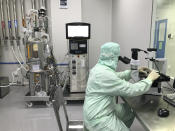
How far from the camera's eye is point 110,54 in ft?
4.93

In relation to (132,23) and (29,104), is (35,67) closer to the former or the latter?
(29,104)

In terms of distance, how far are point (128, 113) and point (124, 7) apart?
7.84ft

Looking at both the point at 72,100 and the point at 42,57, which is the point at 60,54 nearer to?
the point at 42,57

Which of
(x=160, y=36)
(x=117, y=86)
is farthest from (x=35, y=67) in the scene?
(x=160, y=36)

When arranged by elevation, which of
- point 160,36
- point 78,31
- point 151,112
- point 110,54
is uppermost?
point 78,31

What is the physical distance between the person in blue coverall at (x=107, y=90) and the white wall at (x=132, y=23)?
48.0 inches

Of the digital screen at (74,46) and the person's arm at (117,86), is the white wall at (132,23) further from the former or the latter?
the person's arm at (117,86)

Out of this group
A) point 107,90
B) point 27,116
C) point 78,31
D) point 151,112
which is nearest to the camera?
point 151,112

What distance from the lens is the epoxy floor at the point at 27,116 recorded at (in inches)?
102

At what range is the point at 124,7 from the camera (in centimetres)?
341

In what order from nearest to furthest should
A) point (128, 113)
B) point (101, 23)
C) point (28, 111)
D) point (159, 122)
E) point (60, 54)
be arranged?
point (159, 122) < point (128, 113) < point (28, 111) < point (60, 54) < point (101, 23)

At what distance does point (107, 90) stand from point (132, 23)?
6.46 ft

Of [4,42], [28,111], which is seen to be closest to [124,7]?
[28,111]

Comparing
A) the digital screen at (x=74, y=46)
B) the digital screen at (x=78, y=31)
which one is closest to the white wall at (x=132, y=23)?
the digital screen at (x=78, y=31)
